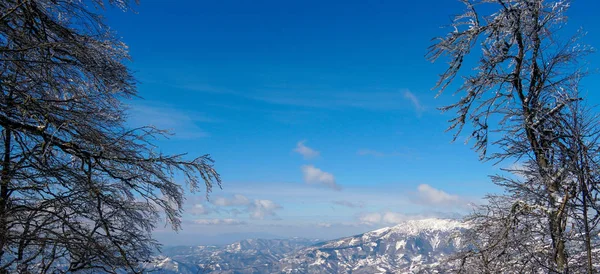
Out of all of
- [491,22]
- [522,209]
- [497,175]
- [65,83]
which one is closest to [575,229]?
[522,209]

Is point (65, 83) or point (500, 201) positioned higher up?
point (65, 83)

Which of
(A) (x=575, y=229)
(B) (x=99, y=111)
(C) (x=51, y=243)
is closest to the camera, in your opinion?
(C) (x=51, y=243)

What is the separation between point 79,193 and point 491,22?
659cm

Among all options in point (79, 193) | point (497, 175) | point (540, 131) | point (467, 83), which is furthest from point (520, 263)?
point (79, 193)

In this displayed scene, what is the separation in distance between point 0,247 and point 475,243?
710cm

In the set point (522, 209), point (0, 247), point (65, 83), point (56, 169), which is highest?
point (65, 83)

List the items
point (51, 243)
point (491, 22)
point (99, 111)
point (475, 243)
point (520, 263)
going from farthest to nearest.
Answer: point (475, 243) → point (491, 22) → point (520, 263) → point (99, 111) → point (51, 243)

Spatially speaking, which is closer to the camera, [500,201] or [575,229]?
[575,229]

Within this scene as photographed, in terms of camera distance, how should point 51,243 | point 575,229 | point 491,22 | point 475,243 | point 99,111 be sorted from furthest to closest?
1. point 475,243
2. point 491,22
3. point 575,229
4. point 99,111
5. point 51,243

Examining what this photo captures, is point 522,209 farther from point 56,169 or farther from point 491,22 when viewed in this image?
point 56,169

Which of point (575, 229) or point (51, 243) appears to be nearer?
point (51, 243)

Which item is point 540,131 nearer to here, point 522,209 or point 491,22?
point 522,209

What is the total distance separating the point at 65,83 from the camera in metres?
5.59

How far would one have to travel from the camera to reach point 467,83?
21.9 ft
